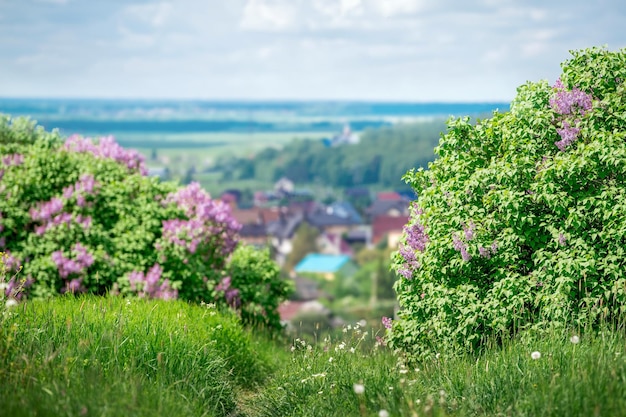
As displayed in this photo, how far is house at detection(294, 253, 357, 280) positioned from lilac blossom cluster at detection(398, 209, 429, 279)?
9950 centimetres

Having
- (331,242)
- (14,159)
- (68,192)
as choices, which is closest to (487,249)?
(68,192)

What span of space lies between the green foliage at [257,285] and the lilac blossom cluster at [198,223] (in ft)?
1.95

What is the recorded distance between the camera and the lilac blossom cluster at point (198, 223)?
42.2 feet

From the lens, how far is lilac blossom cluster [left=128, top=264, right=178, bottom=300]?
12617mm

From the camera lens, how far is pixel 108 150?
14.7 meters

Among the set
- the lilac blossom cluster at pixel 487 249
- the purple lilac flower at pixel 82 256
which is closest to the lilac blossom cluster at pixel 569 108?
the lilac blossom cluster at pixel 487 249

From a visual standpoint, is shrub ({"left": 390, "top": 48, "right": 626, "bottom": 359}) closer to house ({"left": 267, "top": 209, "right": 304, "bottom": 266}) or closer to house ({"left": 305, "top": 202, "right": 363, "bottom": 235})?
house ({"left": 267, "top": 209, "right": 304, "bottom": 266})

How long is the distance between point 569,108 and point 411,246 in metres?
2.45

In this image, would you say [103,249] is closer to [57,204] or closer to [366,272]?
[57,204]

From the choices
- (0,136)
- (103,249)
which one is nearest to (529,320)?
(103,249)

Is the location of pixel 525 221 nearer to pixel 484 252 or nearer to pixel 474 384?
pixel 484 252

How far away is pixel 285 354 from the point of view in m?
12.2

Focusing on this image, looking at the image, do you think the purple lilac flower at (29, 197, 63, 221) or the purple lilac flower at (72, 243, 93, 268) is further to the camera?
the purple lilac flower at (29, 197, 63, 221)

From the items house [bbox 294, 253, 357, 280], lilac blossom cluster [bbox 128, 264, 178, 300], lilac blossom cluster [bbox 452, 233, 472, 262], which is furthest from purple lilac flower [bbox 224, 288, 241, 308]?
house [bbox 294, 253, 357, 280]
